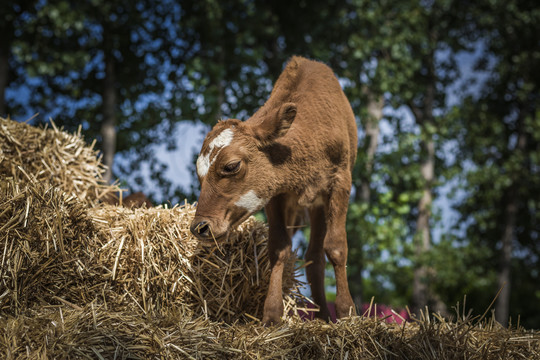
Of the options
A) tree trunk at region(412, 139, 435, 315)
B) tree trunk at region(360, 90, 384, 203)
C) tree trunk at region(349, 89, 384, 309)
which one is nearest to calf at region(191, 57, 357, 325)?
tree trunk at region(349, 89, 384, 309)

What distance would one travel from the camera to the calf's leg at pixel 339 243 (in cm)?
379

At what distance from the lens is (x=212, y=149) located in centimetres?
340

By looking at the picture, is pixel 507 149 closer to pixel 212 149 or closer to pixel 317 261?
pixel 317 261

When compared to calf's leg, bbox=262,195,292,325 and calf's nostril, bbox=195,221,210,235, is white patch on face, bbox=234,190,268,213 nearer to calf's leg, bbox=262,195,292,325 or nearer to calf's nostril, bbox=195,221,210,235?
calf's nostril, bbox=195,221,210,235

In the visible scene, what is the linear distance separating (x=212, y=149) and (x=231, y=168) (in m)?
0.20

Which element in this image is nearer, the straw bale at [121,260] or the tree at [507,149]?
the straw bale at [121,260]

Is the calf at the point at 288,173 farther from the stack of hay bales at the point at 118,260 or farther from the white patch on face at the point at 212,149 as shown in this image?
the stack of hay bales at the point at 118,260

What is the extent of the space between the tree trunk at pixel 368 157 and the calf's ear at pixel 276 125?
22.3ft

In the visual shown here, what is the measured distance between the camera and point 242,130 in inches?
138

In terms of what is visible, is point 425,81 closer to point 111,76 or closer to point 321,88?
point 111,76

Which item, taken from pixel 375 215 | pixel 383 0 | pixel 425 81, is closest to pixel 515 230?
pixel 425 81

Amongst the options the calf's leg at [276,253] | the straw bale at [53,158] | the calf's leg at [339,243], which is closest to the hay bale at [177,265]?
the calf's leg at [276,253]

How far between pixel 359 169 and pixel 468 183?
164 inches

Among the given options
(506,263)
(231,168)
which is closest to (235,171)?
(231,168)
